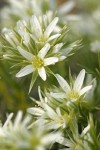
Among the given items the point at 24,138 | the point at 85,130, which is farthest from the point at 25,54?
the point at 24,138

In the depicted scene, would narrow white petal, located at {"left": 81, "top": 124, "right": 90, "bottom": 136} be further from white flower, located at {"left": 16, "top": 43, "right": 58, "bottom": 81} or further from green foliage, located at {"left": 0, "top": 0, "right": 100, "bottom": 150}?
white flower, located at {"left": 16, "top": 43, "right": 58, "bottom": 81}

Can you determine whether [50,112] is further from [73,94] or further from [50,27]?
Result: [50,27]

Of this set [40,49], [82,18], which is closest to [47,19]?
[40,49]

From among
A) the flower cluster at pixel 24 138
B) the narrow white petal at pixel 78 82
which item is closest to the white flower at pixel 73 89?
the narrow white petal at pixel 78 82

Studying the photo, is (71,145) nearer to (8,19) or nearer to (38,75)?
(38,75)

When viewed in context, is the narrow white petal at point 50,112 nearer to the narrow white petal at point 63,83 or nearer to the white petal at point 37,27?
the narrow white petal at point 63,83

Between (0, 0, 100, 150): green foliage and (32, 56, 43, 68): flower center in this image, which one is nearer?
(0, 0, 100, 150): green foliage

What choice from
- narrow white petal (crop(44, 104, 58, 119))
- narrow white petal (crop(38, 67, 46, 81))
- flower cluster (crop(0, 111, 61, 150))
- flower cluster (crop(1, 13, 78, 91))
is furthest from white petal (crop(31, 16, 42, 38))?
flower cluster (crop(0, 111, 61, 150))
